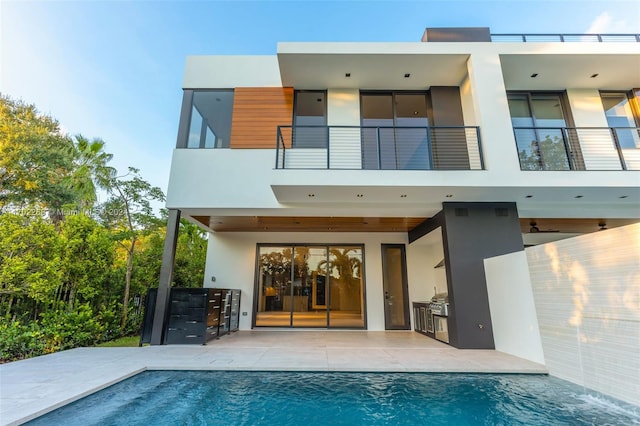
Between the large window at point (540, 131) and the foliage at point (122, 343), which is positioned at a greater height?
the large window at point (540, 131)

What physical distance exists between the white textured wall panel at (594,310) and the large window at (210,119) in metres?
7.14

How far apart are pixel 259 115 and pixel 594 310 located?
23.9ft

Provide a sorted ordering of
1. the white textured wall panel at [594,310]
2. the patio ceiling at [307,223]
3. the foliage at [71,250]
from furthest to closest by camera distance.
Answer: the patio ceiling at [307,223] → the foliage at [71,250] → the white textured wall panel at [594,310]

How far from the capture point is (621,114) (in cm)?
707

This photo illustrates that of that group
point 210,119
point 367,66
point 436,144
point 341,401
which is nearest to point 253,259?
point 210,119

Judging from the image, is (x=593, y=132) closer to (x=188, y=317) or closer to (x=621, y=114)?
(x=621, y=114)

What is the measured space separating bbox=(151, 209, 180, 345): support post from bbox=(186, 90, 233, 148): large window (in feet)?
6.34

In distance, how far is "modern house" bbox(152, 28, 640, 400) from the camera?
575 cm

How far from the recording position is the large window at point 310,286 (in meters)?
8.76

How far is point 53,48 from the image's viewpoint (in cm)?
1058

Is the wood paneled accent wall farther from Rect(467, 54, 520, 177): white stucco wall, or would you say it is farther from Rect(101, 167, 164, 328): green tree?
Rect(467, 54, 520, 177): white stucco wall

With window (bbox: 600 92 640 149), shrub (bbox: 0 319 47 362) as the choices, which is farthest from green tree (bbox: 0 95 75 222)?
window (bbox: 600 92 640 149)

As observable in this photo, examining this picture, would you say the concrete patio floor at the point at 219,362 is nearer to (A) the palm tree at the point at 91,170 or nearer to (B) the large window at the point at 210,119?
(A) the palm tree at the point at 91,170

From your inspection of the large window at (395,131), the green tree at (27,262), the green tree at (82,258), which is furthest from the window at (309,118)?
the green tree at (27,262)
